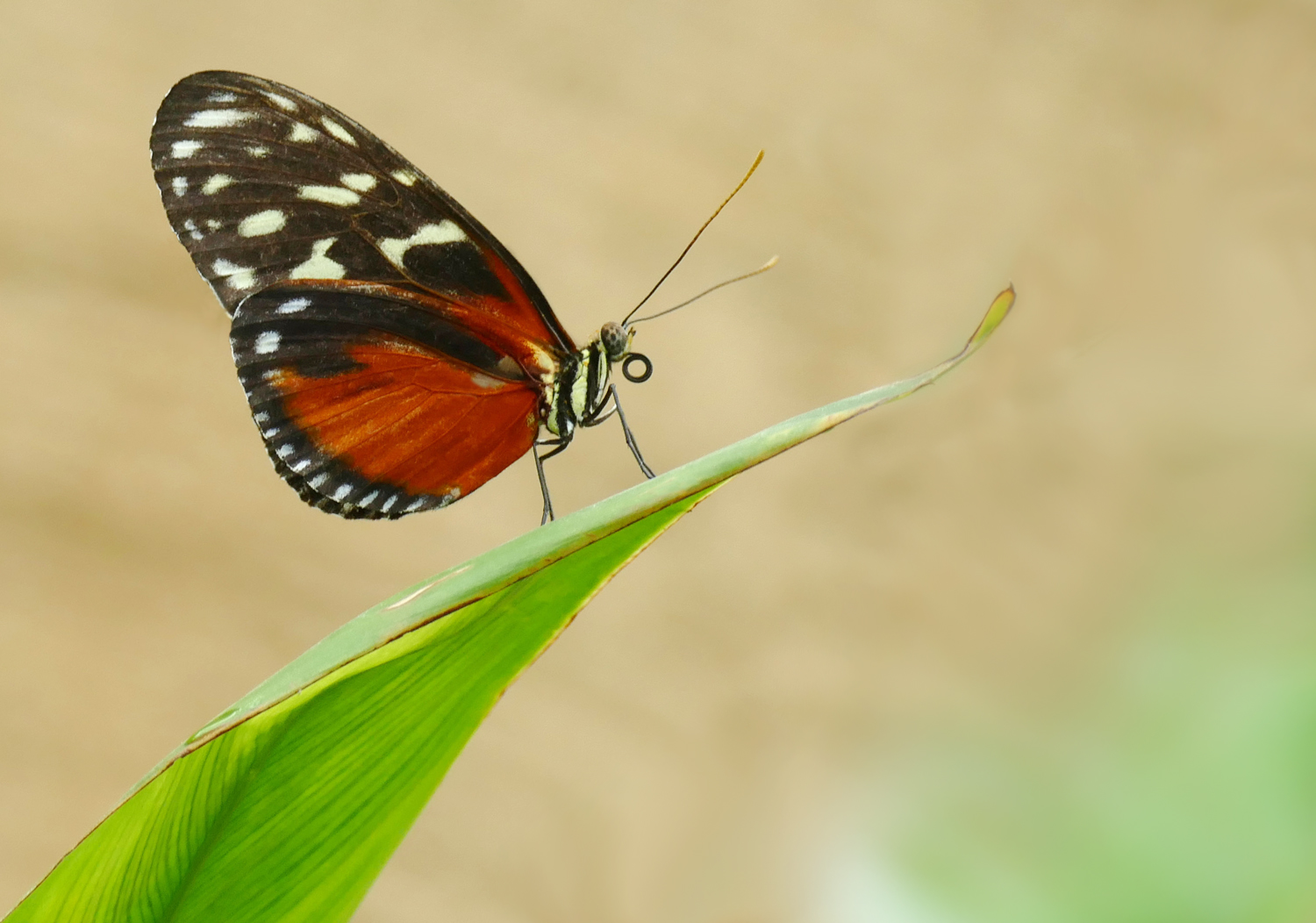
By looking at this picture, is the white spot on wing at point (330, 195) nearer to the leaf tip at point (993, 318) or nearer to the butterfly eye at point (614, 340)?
the butterfly eye at point (614, 340)

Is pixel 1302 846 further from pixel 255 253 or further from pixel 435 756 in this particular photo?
pixel 255 253

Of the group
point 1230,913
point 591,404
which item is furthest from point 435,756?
point 1230,913

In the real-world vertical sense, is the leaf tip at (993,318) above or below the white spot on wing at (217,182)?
below

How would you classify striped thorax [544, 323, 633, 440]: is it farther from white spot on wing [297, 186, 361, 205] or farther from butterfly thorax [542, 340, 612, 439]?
white spot on wing [297, 186, 361, 205]

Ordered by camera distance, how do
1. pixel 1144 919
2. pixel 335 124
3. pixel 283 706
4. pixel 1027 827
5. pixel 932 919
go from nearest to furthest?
pixel 283 706, pixel 335 124, pixel 1144 919, pixel 932 919, pixel 1027 827

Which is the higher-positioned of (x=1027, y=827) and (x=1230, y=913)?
(x=1027, y=827)

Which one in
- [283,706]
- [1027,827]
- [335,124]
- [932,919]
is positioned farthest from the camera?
[1027,827]

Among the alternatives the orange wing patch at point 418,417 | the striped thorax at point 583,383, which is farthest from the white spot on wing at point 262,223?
the striped thorax at point 583,383
